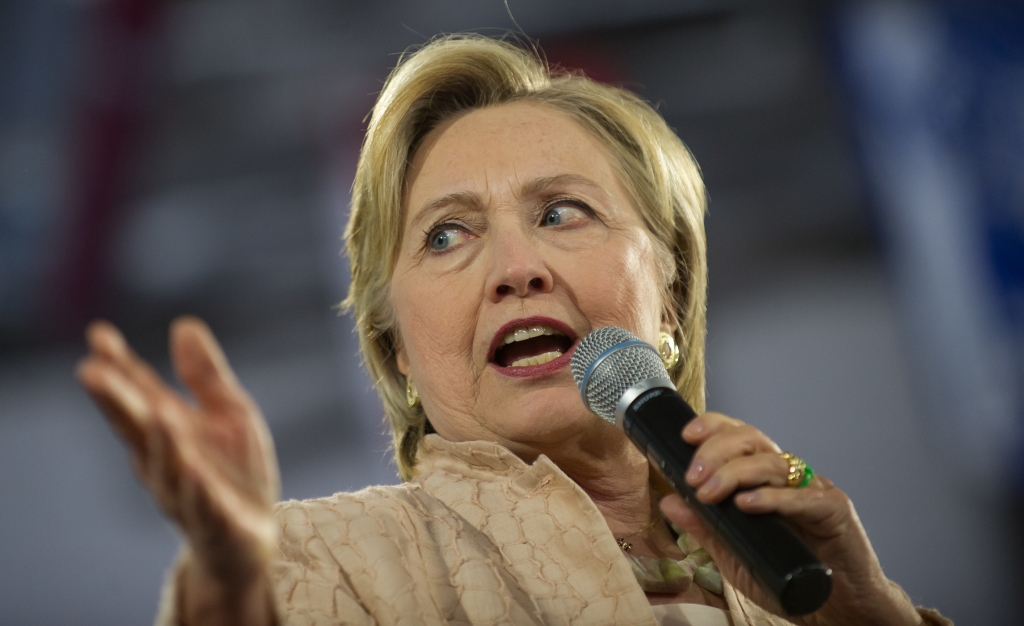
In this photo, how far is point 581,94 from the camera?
1.96m

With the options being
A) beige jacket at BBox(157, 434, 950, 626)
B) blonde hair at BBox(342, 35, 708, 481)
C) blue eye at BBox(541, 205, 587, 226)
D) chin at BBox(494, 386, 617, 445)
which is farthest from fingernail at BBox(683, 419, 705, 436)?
blonde hair at BBox(342, 35, 708, 481)

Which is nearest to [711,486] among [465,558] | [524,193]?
[465,558]

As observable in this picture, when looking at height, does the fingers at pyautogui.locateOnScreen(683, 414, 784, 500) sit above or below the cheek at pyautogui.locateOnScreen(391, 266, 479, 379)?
below

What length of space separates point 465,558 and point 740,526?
514 mm

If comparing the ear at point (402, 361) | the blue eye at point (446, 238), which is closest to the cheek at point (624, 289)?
the blue eye at point (446, 238)

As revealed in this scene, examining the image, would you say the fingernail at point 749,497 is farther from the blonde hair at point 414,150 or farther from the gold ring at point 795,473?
the blonde hair at point 414,150

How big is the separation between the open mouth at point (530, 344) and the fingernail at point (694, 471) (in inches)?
22.9

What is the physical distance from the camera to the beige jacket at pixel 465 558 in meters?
1.21

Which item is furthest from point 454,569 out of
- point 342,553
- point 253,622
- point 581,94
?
point 581,94

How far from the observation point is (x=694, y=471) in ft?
3.19

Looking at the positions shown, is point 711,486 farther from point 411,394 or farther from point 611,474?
point 411,394

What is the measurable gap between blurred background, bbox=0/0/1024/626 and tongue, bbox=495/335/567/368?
2.84 feet

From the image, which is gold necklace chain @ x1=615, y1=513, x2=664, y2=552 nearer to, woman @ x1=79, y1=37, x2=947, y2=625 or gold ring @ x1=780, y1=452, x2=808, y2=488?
woman @ x1=79, y1=37, x2=947, y2=625

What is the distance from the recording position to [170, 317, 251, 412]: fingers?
768 mm
